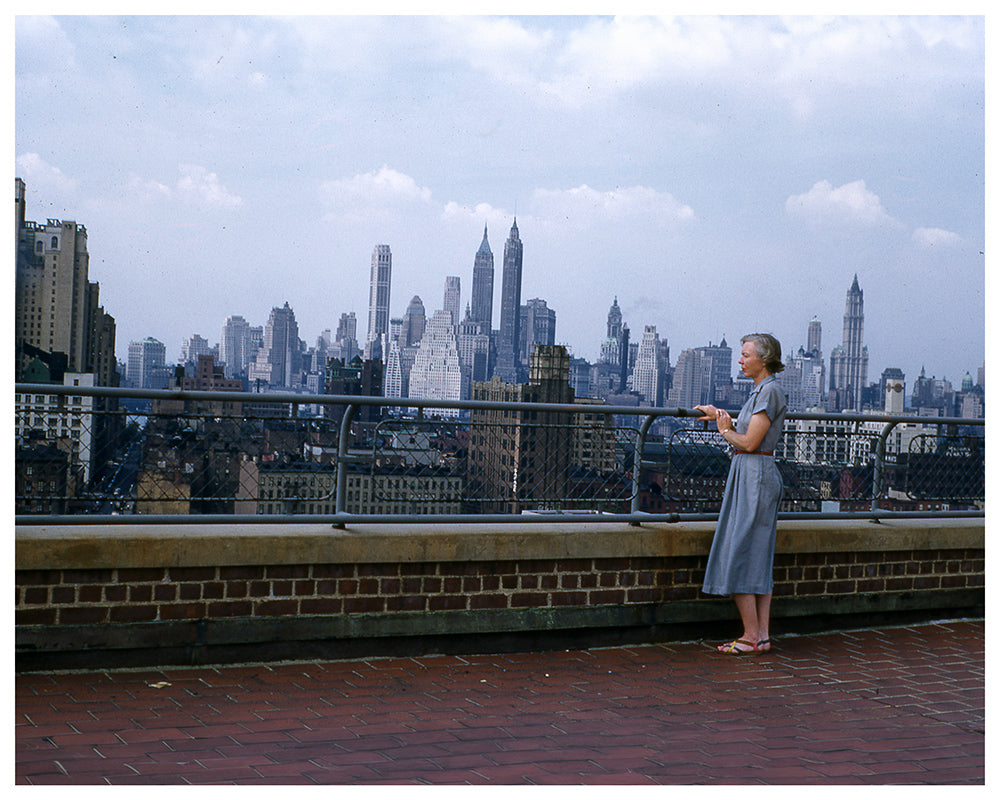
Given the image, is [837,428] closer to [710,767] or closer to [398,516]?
[398,516]

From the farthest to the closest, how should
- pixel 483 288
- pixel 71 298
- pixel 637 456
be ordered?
pixel 483 288 → pixel 71 298 → pixel 637 456

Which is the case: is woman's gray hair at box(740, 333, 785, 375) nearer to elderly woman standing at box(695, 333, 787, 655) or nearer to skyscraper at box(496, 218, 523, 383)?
elderly woman standing at box(695, 333, 787, 655)

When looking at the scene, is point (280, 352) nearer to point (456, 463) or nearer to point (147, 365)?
point (147, 365)

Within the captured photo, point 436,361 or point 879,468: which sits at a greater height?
point 436,361

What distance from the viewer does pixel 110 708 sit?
4.62 metres

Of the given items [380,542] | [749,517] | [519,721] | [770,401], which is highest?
[770,401]

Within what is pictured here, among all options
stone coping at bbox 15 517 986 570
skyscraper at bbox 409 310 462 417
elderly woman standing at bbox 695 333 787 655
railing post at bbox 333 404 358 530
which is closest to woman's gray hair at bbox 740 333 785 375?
elderly woman standing at bbox 695 333 787 655

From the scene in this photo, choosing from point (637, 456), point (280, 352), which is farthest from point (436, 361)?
point (637, 456)

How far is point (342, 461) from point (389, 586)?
2.36 ft

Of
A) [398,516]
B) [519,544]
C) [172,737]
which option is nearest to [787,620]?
[519,544]

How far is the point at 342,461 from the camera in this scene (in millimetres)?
5863

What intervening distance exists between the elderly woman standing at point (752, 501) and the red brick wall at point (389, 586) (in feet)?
1.29

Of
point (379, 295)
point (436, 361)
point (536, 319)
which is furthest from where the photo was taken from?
point (379, 295)

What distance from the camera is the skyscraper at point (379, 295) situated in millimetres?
76000
